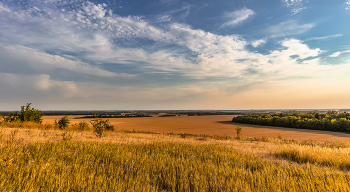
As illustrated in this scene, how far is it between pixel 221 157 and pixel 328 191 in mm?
4052

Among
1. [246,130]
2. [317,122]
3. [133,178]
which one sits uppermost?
[133,178]

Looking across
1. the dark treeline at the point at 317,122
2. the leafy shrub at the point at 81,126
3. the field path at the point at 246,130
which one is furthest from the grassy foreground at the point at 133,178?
the dark treeline at the point at 317,122

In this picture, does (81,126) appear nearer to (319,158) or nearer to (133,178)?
(133,178)

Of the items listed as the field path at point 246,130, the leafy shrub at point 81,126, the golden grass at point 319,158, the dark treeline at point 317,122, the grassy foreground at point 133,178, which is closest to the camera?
the grassy foreground at point 133,178

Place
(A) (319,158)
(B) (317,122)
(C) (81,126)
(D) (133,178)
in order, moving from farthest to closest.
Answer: (B) (317,122), (C) (81,126), (A) (319,158), (D) (133,178)

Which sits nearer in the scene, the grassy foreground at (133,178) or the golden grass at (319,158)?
the grassy foreground at (133,178)

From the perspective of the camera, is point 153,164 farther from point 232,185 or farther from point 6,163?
point 6,163

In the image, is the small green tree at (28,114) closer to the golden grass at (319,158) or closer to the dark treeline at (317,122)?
the golden grass at (319,158)

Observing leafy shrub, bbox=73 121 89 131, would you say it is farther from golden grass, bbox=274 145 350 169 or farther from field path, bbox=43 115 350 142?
golden grass, bbox=274 145 350 169

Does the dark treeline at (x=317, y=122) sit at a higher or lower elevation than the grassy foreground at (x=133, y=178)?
lower

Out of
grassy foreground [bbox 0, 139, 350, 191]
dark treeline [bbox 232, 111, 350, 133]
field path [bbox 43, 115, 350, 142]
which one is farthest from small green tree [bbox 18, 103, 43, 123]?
dark treeline [bbox 232, 111, 350, 133]

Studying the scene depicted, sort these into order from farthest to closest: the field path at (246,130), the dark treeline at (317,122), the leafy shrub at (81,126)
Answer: the dark treeline at (317,122) < the field path at (246,130) < the leafy shrub at (81,126)

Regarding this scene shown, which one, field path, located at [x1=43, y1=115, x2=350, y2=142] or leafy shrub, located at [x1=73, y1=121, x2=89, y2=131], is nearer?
leafy shrub, located at [x1=73, y1=121, x2=89, y2=131]

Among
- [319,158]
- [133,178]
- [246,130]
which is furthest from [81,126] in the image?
[246,130]
